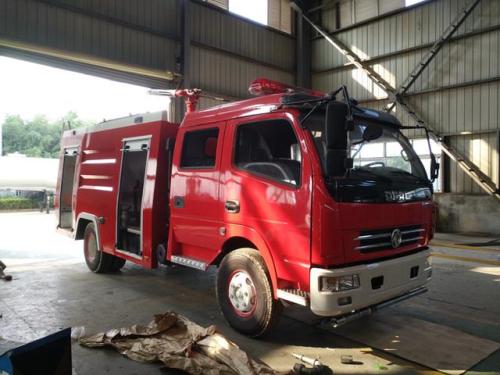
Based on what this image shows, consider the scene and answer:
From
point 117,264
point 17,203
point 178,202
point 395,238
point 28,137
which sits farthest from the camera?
point 28,137

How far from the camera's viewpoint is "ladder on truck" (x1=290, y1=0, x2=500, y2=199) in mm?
Answer: 13645

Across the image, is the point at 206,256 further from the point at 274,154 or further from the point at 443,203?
the point at 443,203

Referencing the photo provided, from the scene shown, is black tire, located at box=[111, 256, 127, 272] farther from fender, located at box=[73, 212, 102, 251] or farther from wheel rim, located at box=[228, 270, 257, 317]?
wheel rim, located at box=[228, 270, 257, 317]

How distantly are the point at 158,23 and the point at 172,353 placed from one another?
1293 cm

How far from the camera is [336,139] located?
11.4 feet

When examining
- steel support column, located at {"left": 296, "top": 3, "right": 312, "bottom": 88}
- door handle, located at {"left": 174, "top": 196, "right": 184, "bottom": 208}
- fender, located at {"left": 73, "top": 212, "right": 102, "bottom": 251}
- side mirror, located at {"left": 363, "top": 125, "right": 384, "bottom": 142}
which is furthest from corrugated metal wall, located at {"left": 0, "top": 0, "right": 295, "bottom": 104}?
side mirror, located at {"left": 363, "top": 125, "right": 384, "bottom": 142}

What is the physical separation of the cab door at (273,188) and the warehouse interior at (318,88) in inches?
38.0

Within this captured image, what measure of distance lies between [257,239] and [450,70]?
12953 millimetres

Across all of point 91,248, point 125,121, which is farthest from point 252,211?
point 91,248

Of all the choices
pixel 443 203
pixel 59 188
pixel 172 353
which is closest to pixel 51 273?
pixel 59 188

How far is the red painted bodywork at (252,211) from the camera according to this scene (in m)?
3.74

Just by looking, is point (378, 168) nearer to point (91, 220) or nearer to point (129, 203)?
point (129, 203)

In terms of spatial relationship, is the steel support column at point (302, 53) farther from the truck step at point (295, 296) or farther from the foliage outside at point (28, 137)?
the foliage outside at point (28, 137)

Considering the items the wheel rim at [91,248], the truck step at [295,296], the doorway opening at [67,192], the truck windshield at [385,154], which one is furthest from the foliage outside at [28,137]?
the truck step at [295,296]
